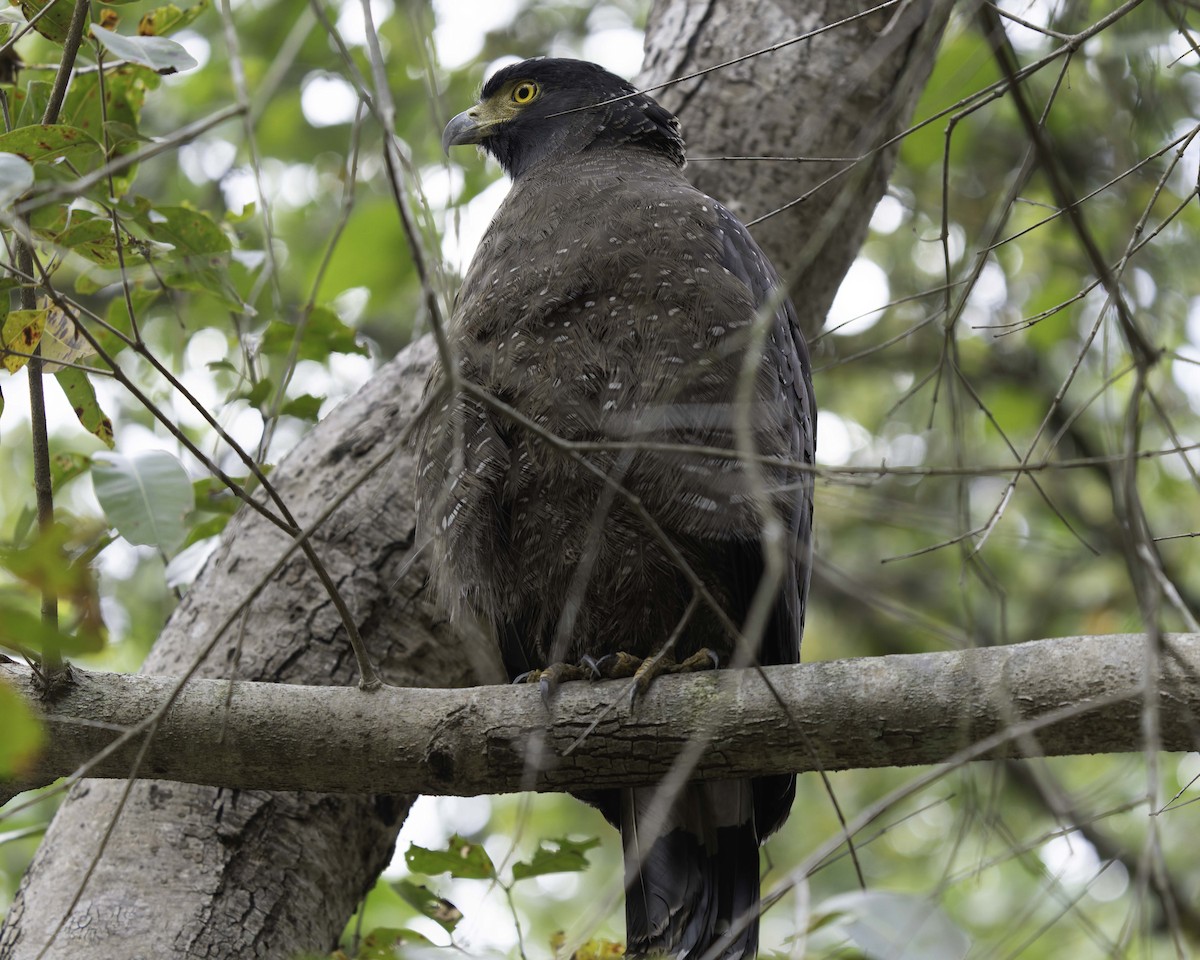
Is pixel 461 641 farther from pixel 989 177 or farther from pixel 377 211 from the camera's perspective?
pixel 989 177

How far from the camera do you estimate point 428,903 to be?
9.80 ft

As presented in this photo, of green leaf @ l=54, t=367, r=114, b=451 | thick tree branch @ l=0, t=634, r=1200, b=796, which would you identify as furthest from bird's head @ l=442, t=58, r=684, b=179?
thick tree branch @ l=0, t=634, r=1200, b=796

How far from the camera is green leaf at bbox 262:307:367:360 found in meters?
3.42

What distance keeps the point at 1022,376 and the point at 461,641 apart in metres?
4.52

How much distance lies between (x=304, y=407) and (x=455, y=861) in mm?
1414

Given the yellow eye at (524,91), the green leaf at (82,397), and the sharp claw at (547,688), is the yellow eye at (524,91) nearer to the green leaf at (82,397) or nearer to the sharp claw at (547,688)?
the green leaf at (82,397)

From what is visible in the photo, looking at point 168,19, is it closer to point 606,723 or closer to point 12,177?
point 12,177

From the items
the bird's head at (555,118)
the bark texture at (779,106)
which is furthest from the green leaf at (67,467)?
the bark texture at (779,106)

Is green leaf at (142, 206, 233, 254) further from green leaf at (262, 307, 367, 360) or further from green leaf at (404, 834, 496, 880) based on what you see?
green leaf at (404, 834, 496, 880)

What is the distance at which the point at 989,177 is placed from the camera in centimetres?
724

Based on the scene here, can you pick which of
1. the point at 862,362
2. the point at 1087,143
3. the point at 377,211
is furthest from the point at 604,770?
the point at 1087,143

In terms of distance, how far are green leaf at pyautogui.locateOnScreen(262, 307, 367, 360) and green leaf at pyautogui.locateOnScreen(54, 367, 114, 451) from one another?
66 cm

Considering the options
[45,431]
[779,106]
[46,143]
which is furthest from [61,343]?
[779,106]

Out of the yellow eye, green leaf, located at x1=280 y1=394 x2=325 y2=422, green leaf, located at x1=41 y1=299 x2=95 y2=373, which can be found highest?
the yellow eye
